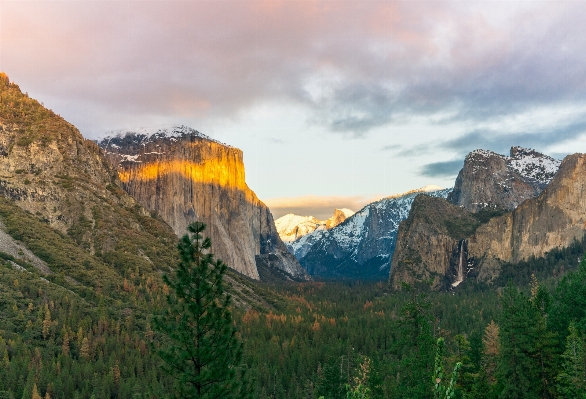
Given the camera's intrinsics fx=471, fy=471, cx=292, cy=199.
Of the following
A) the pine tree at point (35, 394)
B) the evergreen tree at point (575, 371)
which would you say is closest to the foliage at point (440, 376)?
the evergreen tree at point (575, 371)

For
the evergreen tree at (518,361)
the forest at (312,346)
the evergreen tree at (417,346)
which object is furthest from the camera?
the evergreen tree at (518,361)

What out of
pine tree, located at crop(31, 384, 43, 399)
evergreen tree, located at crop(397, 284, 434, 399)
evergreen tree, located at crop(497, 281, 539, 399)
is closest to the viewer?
evergreen tree, located at crop(397, 284, 434, 399)

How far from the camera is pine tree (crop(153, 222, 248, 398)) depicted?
2770 cm

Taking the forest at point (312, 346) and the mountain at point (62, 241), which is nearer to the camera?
the forest at point (312, 346)

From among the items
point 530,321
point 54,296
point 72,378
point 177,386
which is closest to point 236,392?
point 177,386

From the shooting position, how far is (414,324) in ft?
150

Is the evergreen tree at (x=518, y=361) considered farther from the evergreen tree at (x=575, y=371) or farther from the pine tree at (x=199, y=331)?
the pine tree at (x=199, y=331)

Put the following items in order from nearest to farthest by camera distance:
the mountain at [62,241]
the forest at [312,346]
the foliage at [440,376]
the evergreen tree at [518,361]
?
the foliage at [440,376] < the forest at [312,346] < the evergreen tree at [518,361] < the mountain at [62,241]

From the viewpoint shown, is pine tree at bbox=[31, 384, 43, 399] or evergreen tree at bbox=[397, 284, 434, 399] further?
pine tree at bbox=[31, 384, 43, 399]

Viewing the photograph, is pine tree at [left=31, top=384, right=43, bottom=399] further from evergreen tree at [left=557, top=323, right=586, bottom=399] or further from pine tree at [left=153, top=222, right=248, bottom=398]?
evergreen tree at [left=557, top=323, right=586, bottom=399]

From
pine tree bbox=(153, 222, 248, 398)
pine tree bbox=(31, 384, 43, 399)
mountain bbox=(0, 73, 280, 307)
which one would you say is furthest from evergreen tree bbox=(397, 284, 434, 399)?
mountain bbox=(0, 73, 280, 307)

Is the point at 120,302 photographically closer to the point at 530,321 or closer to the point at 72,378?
the point at 72,378

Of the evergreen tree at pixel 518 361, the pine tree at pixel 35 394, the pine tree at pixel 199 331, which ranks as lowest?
the pine tree at pixel 35 394

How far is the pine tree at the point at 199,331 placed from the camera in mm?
27703
